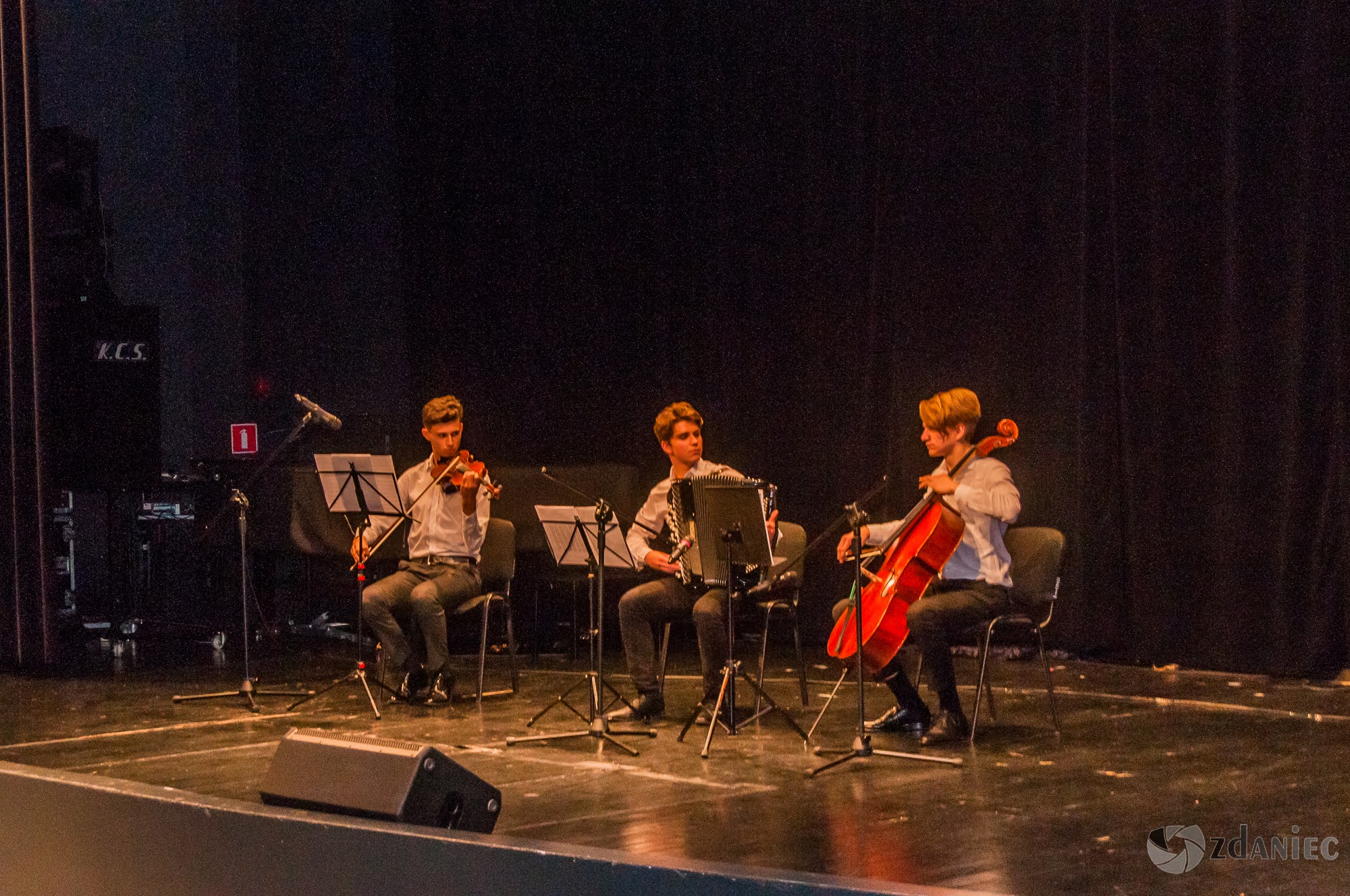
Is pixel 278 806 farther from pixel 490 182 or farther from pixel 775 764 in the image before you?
pixel 490 182

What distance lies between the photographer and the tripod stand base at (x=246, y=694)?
21.5 ft

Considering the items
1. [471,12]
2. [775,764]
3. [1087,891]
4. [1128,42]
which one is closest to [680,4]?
[471,12]

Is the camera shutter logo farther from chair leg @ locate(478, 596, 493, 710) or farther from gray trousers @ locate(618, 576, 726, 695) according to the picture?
chair leg @ locate(478, 596, 493, 710)

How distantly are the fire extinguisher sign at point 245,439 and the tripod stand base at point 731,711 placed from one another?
5.22 meters

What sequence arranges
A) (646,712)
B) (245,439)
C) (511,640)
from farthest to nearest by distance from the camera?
(245,439)
(511,640)
(646,712)

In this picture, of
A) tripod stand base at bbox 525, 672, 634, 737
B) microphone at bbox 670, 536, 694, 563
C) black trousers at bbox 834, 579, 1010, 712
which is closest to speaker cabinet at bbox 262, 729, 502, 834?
tripod stand base at bbox 525, 672, 634, 737

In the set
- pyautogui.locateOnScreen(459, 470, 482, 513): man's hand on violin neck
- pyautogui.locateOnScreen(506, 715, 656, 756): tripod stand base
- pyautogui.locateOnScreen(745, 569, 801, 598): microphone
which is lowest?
pyautogui.locateOnScreen(506, 715, 656, 756): tripod stand base

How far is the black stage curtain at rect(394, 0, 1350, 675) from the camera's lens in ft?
21.2

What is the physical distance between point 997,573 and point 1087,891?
2.12m

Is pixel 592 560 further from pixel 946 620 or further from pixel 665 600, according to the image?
pixel 946 620

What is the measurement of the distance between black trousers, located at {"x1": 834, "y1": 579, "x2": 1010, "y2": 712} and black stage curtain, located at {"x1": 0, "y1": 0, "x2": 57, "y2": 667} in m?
4.90

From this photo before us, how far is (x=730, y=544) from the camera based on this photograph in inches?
209

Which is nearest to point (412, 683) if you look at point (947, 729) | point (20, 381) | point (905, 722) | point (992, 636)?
point (905, 722)

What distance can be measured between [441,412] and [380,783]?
4158 millimetres
